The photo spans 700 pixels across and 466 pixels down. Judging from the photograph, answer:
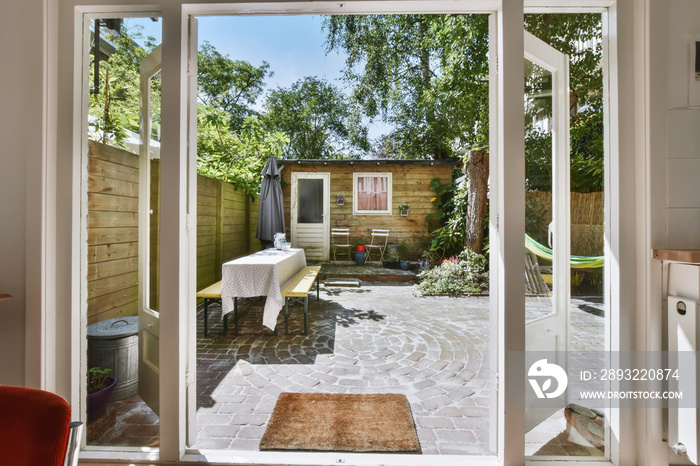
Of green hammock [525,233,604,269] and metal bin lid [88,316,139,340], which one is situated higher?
green hammock [525,233,604,269]

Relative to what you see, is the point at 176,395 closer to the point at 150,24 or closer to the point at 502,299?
the point at 502,299

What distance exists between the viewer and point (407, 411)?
2.24m

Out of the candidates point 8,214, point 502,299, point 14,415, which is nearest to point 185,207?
point 8,214

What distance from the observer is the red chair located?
823 mm

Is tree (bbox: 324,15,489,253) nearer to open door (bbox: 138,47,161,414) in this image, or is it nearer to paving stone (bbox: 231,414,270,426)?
open door (bbox: 138,47,161,414)

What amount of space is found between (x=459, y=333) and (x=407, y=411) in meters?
1.85

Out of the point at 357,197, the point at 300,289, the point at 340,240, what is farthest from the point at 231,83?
the point at 300,289

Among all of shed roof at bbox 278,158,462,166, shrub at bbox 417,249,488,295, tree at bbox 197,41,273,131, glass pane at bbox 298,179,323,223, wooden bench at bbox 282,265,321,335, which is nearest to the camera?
wooden bench at bbox 282,265,321,335

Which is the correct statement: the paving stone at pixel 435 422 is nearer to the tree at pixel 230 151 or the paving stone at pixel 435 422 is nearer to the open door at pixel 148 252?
the open door at pixel 148 252

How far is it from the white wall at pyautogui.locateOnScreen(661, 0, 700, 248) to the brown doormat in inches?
69.1

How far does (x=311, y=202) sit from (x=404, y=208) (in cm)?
267

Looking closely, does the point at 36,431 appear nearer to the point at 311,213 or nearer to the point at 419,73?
the point at 311,213

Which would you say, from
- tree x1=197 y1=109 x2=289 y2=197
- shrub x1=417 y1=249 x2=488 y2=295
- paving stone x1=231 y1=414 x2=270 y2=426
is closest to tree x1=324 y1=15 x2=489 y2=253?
shrub x1=417 y1=249 x2=488 y2=295

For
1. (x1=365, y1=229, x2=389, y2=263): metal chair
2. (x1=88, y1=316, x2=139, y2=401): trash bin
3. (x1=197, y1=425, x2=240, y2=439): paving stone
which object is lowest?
(x1=197, y1=425, x2=240, y2=439): paving stone
